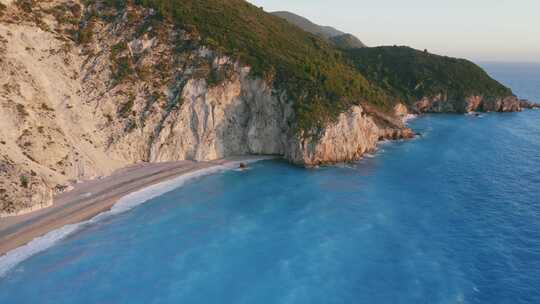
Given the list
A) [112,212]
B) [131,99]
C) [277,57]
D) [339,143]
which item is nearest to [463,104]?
[339,143]

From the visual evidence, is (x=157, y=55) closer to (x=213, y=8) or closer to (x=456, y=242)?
(x=213, y=8)

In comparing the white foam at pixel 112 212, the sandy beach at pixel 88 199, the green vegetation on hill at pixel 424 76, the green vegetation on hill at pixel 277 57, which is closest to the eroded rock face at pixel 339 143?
the green vegetation on hill at pixel 277 57

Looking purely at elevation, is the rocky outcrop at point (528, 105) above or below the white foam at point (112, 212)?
above

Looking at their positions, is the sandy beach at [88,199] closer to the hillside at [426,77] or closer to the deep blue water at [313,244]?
the deep blue water at [313,244]

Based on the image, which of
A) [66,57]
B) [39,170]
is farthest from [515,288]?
[66,57]

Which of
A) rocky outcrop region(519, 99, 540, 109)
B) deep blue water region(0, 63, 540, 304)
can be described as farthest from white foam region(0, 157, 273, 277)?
rocky outcrop region(519, 99, 540, 109)

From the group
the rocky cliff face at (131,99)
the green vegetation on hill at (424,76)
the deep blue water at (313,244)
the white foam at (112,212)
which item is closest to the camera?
the deep blue water at (313,244)

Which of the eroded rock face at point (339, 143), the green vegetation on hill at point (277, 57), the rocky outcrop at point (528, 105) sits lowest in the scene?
the eroded rock face at point (339, 143)
